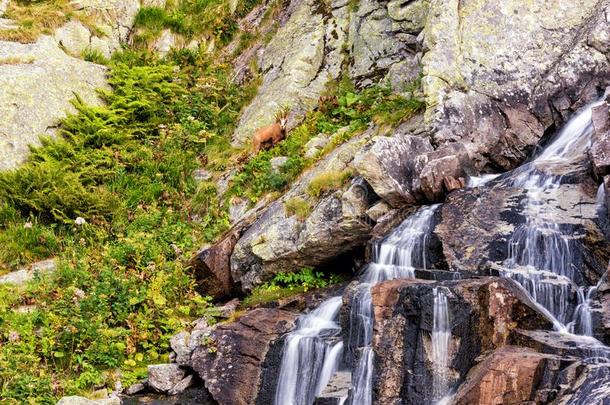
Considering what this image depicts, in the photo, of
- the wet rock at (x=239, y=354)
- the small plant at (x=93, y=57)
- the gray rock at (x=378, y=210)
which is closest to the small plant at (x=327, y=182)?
the gray rock at (x=378, y=210)

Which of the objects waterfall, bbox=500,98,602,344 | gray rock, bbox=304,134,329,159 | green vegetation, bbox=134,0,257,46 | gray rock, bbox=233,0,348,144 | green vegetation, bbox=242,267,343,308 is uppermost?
green vegetation, bbox=134,0,257,46

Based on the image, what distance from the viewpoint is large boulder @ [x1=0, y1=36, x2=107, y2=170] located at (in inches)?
631

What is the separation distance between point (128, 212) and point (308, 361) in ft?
24.5

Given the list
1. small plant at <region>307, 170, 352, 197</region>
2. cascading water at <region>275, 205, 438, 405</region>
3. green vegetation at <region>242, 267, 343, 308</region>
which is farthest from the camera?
small plant at <region>307, 170, 352, 197</region>

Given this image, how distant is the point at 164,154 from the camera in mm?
16781

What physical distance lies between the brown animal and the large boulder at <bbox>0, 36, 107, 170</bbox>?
5.43 m

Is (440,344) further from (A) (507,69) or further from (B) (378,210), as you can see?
(A) (507,69)

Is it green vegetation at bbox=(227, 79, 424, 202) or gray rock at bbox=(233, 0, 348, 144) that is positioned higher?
gray rock at bbox=(233, 0, 348, 144)

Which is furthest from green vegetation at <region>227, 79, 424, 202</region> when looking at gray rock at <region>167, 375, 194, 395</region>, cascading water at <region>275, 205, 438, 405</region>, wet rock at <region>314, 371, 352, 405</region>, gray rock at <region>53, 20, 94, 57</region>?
gray rock at <region>53, 20, 94, 57</region>


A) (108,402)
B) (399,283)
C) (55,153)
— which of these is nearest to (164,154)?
(55,153)

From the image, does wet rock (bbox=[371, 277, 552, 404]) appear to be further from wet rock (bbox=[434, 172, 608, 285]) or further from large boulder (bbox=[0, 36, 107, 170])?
large boulder (bbox=[0, 36, 107, 170])

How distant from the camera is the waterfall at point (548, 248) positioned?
799 centimetres

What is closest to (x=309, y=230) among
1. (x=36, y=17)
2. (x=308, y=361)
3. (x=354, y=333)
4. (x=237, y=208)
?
(x=308, y=361)

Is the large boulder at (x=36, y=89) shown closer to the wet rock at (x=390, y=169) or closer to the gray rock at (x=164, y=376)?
the gray rock at (x=164, y=376)
